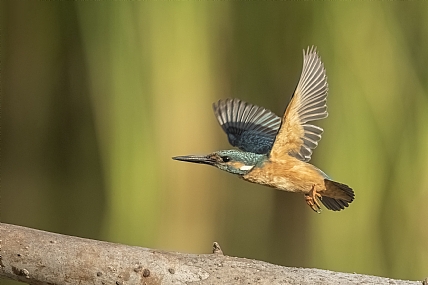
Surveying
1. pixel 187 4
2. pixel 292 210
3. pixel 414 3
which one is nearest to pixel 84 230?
pixel 292 210

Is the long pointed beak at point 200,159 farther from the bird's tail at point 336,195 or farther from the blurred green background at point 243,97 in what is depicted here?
the blurred green background at point 243,97

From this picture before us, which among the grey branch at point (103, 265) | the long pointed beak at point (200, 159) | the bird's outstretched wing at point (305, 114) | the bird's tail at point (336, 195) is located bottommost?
the grey branch at point (103, 265)

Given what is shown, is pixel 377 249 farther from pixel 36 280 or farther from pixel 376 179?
pixel 36 280

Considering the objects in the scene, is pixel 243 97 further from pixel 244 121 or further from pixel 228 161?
pixel 228 161

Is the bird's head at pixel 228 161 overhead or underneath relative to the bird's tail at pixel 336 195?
overhead

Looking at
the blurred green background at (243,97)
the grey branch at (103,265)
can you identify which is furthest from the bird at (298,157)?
the blurred green background at (243,97)

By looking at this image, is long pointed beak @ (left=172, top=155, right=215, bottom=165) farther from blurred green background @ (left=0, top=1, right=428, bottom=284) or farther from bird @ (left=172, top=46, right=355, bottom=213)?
blurred green background @ (left=0, top=1, right=428, bottom=284)
